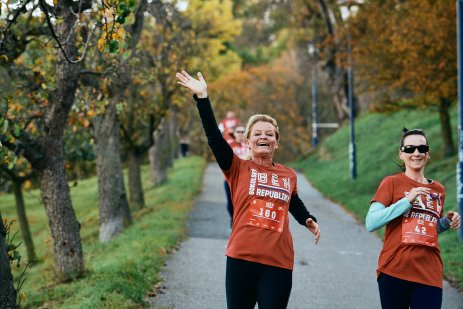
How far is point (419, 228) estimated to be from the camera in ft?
16.1

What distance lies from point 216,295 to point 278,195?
157 inches

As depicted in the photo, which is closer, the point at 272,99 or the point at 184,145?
the point at 272,99

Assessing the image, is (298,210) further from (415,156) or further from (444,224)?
(444,224)

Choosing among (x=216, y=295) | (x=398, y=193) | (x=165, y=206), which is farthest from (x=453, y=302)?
(x=165, y=206)

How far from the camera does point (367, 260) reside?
1170 cm

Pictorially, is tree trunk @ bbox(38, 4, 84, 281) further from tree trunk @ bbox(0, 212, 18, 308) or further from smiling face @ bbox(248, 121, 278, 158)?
smiling face @ bbox(248, 121, 278, 158)

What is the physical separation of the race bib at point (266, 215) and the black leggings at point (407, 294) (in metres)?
0.91

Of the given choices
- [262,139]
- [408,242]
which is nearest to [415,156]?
[408,242]

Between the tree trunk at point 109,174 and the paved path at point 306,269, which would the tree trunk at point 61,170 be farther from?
the tree trunk at point 109,174

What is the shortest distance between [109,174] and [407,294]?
10.8 meters

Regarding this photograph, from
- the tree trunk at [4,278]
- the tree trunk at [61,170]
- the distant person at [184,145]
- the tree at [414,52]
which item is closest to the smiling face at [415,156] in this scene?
the tree trunk at [4,278]

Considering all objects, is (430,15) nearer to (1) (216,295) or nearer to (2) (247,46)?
(1) (216,295)

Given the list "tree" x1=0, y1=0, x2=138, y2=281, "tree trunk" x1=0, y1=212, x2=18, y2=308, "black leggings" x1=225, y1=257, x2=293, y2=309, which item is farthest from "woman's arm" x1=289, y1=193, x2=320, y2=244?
"tree" x1=0, y1=0, x2=138, y2=281

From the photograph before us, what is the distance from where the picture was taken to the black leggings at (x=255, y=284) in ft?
14.9
